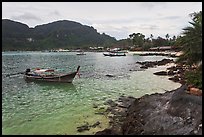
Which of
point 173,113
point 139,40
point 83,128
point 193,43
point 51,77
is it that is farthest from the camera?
point 139,40

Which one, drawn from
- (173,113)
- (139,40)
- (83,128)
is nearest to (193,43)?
(173,113)

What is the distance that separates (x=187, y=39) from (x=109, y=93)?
9.43m

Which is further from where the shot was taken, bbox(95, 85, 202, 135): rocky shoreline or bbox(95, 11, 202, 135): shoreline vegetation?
bbox(95, 11, 202, 135): shoreline vegetation

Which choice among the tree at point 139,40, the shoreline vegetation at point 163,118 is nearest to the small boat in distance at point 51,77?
the shoreline vegetation at point 163,118

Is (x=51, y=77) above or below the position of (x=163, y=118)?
below

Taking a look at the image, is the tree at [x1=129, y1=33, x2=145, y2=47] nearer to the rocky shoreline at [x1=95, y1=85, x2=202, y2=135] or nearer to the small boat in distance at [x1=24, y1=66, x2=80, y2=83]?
the small boat in distance at [x1=24, y1=66, x2=80, y2=83]

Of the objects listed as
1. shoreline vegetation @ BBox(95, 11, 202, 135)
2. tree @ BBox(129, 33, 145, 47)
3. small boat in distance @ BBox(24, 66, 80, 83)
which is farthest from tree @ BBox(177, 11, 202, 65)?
tree @ BBox(129, 33, 145, 47)

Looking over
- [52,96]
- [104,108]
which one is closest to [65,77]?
[52,96]

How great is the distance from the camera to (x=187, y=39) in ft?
55.0

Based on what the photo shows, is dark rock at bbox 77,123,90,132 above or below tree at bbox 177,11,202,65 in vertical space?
below

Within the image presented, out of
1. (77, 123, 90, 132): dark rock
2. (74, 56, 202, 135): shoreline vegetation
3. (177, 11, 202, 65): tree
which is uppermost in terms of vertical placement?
(177, 11, 202, 65): tree

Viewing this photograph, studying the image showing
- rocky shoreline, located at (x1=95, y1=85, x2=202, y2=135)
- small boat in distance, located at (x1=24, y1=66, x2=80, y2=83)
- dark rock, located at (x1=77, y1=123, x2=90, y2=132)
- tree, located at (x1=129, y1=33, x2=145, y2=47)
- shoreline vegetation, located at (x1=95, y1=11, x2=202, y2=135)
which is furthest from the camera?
tree, located at (x1=129, y1=33, x2=145, y2=47)

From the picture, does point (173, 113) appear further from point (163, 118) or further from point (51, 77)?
point (51, 77)

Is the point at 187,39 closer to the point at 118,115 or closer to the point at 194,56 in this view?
the point at 194,56
